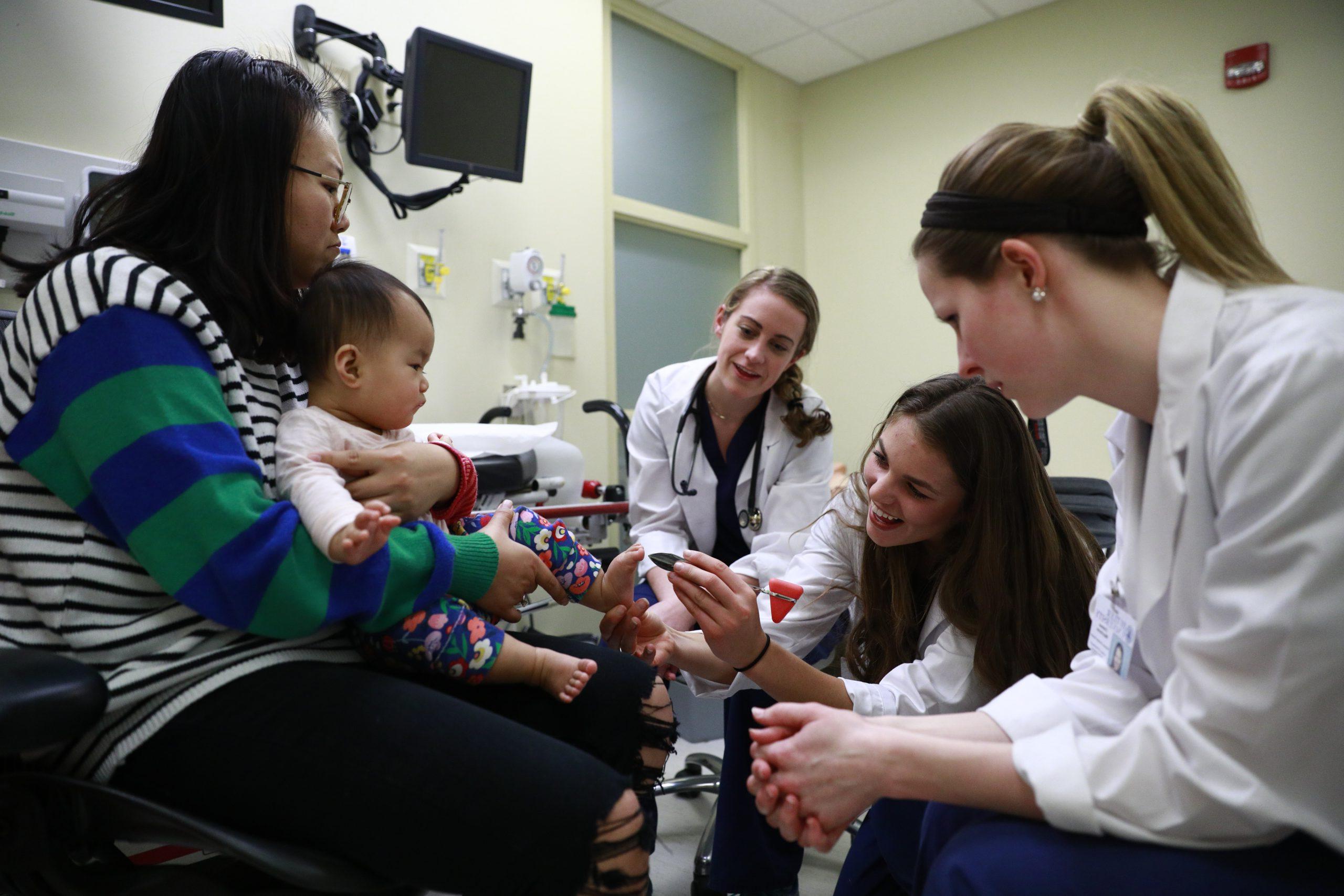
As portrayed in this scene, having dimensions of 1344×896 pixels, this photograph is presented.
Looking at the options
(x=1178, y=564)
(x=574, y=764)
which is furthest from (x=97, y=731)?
(x=1178, y=564)

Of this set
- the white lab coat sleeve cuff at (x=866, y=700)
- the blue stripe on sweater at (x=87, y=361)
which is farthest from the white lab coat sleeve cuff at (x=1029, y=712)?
the blue stripe on sweater at (x=87, y=361)

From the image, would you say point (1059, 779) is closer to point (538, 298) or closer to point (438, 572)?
point (438, 572)

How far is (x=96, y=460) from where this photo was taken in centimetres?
82

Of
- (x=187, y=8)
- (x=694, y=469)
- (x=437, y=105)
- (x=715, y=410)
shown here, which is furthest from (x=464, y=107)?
(x=694, y=469)

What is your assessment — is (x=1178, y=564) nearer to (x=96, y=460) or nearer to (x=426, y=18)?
(x=96, y=460)

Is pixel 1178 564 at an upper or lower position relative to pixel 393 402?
lower

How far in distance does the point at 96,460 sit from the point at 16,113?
1942mm

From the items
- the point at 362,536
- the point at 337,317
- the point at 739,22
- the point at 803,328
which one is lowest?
the point at 362,536

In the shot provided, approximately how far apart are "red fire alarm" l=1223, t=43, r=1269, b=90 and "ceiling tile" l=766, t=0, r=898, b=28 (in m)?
1.30

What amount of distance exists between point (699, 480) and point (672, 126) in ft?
8.76

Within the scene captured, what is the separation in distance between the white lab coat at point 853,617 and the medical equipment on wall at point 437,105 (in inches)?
75.1

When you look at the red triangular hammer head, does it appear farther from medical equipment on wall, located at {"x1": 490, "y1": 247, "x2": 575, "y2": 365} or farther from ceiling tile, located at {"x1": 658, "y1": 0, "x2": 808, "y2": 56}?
ceiling tile, located at {"x1": 658, "y1": 0, "x2": 808, "y2": 56}

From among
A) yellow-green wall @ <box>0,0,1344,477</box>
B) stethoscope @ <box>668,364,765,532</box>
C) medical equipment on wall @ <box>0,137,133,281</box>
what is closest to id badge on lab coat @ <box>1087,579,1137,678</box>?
stethoscope @ <box>668,364,765,532</box>

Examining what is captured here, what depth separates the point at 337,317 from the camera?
3.71 ft
